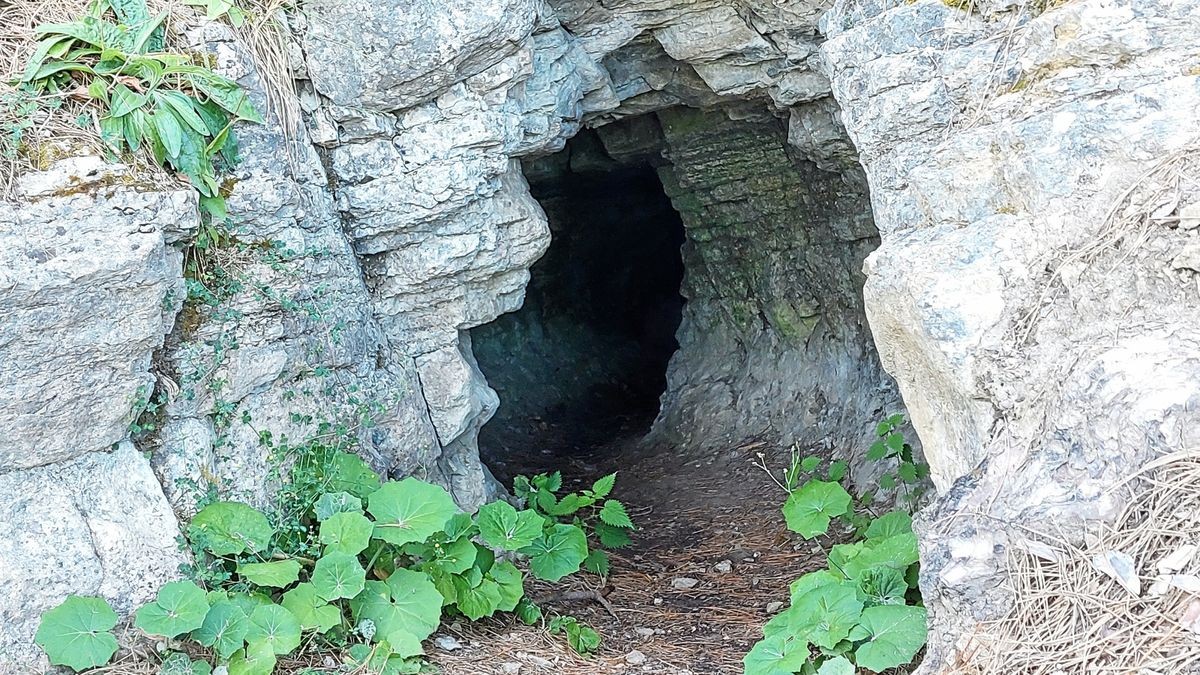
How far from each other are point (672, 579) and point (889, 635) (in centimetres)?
179

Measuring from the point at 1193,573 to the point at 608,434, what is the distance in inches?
238

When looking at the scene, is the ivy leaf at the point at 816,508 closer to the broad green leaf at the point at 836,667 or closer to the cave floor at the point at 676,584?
the cave floor at the point at 676,584

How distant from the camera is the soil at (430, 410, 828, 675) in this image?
3.77 meters

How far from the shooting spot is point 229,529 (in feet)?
11.6

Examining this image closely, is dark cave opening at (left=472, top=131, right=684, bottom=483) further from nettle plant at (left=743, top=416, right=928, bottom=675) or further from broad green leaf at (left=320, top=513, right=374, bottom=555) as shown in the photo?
nettle plant at (left=743, top=416, right=928, bottom=675)

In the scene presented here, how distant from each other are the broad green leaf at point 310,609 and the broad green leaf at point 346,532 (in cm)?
16

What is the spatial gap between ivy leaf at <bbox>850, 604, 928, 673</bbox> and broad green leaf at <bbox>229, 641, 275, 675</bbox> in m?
1.88

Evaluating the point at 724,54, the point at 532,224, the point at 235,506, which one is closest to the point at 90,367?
the point at 235,506

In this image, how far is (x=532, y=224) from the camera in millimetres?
4688

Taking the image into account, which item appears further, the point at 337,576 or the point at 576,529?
the point at 576,529

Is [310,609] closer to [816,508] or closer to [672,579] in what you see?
[672,579]

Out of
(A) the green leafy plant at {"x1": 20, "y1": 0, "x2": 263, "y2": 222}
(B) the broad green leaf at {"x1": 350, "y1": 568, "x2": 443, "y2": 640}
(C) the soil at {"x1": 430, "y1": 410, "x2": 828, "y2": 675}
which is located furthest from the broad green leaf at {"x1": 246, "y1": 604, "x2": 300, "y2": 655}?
(A) the green leafy plant at {"x1": 20, "y1": 0, "x2": 263, "y2": 222}

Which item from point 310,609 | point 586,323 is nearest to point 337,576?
point 310,609

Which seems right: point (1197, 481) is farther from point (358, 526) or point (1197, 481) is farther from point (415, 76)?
point (415, 76)
